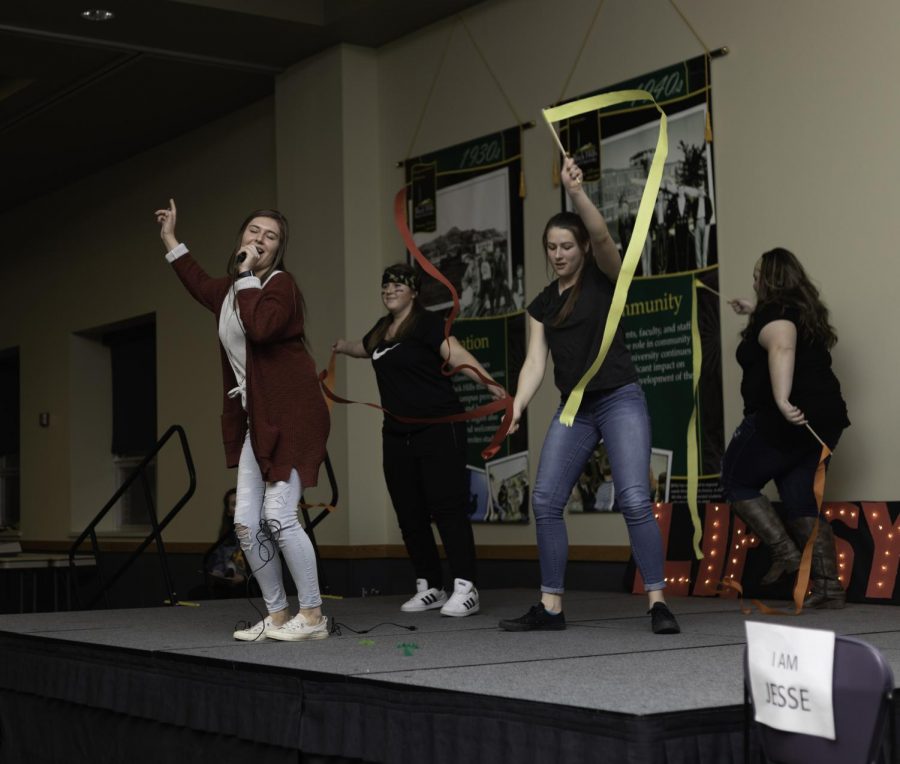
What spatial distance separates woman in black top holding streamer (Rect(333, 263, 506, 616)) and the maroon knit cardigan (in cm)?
98

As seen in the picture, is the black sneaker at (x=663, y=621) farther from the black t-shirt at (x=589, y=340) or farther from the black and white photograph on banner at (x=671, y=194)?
the black and white photograph on banner at (x=671, y=194)

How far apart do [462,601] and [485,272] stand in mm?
2788

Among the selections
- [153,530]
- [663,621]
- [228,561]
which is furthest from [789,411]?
[228,561]

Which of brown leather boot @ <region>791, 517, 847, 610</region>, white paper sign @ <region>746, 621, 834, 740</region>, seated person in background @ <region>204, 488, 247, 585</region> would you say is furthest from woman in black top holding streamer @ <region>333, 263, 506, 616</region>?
white paper sign @ <region>746, 621, 834, 740</region>

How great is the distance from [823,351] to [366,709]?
2.64 meters

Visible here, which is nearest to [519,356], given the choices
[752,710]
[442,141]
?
[442,141]

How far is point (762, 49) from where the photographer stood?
5.88m

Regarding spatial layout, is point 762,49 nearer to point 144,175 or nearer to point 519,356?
point 519,356

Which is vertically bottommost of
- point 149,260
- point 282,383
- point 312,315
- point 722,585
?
point 722,585

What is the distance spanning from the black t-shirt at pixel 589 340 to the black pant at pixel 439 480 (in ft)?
2.91

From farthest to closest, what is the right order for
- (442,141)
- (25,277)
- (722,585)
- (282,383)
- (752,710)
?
(25,277) → (442,141) → (722,585) → (282,383) → (752,710)

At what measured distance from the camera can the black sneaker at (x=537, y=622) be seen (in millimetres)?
4305

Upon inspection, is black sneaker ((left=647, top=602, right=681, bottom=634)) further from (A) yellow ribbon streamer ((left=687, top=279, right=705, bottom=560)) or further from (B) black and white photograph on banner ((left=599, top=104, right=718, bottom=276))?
(B) black and white photograph on banner ((left=599, top=104, right=718, bottom=276))

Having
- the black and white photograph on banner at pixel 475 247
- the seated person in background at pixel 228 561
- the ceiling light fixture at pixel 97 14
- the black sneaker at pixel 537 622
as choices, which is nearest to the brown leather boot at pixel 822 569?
the black sneaker at pixel 537 622
